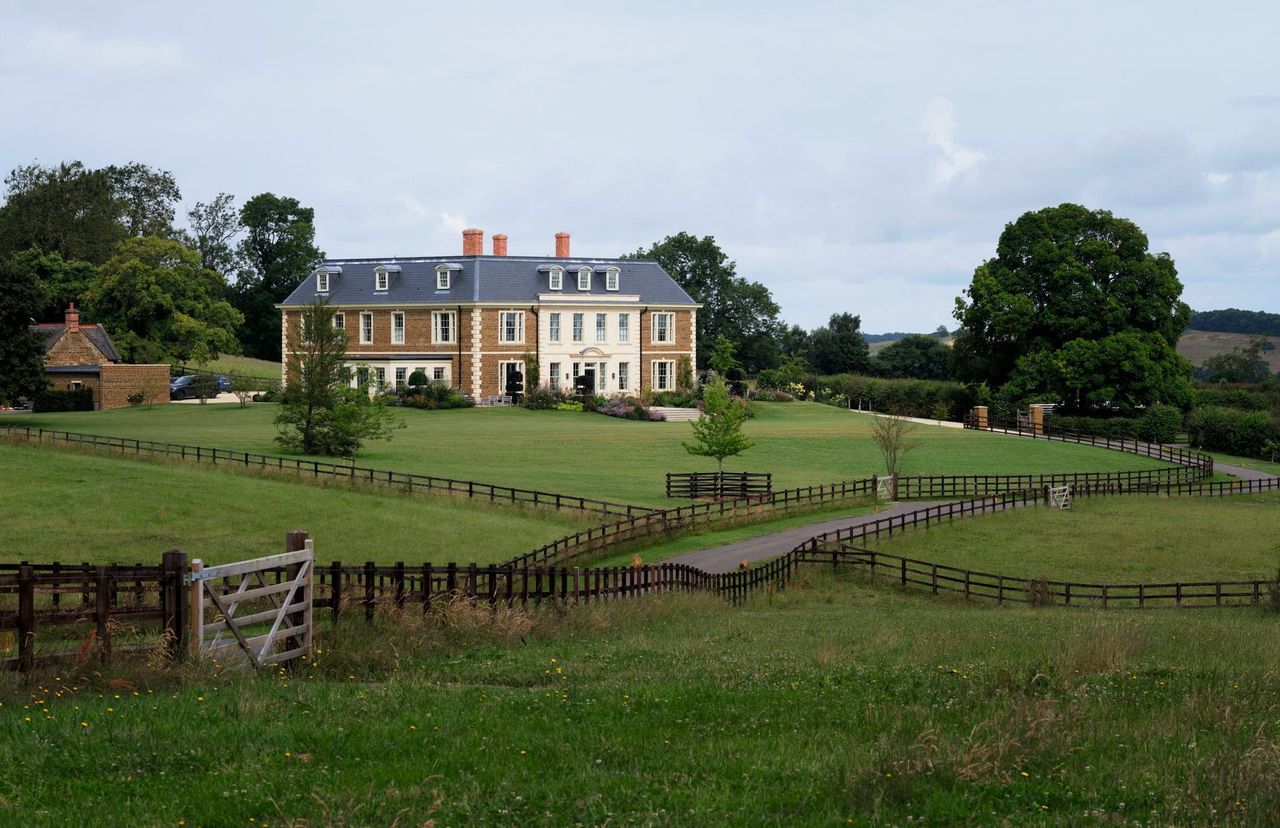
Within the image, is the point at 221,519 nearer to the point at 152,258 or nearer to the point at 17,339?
the point at 17,339

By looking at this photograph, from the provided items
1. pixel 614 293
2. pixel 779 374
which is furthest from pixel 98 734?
pixel 779 374

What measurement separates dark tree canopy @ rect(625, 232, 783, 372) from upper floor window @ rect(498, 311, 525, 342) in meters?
26.7

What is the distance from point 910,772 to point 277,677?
6214 mm

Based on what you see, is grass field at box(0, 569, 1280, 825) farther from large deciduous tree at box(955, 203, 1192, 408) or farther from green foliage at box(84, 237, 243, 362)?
green foliage at box(84, 237, 243, 362)

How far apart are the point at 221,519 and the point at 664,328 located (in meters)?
60.0

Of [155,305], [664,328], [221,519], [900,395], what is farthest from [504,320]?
[221,519]

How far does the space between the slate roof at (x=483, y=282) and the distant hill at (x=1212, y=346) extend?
106 meters

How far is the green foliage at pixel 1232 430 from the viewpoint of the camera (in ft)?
237

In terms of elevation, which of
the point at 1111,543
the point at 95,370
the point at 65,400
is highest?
the point at 95,370

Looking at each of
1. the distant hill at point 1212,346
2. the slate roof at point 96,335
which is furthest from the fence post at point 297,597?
the distant hill at point 1212,346

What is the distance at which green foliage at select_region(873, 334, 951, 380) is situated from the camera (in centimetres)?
13300

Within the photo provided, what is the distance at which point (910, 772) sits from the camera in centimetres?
838

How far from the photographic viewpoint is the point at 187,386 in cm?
8631

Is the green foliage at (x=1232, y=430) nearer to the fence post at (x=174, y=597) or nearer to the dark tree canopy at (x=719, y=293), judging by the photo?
the dark tree canopy at (x=719, y=293)
